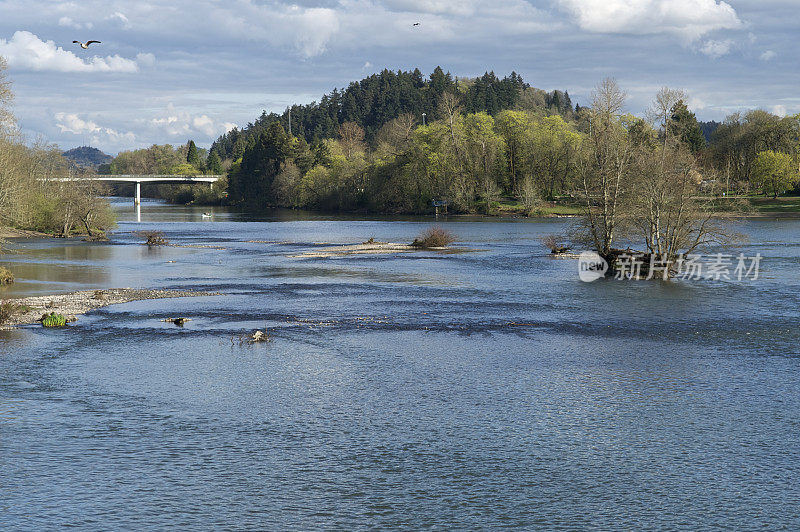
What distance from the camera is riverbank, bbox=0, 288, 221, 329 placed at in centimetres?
4006

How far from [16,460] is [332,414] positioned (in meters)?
9.16

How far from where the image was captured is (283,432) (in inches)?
919

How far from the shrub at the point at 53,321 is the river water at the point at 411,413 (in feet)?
4.41

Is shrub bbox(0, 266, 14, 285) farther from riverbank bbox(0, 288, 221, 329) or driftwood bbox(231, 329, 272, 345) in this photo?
driftwood bbox(231, 329, 272, 345)

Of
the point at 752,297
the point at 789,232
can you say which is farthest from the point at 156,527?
the point at 789,232

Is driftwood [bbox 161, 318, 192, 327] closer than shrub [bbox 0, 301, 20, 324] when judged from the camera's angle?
No

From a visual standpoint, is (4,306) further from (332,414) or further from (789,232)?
(789,232)

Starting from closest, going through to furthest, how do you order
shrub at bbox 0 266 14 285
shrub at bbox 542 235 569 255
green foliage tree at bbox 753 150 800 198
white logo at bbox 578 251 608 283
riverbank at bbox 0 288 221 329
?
riverbank at bbox 0 288 221 329, shrub at bbox 0 266 14 285, white logo at bbox 578 251 608 283, shrub at bbox 542 235 569 255, green foliage tree at bbox 753 150 800 198

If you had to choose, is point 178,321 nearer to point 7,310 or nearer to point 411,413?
point 7,310

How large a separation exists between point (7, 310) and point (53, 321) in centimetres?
266

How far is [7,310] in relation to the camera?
38.8 m

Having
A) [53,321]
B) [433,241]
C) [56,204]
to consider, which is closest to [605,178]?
[433,241]

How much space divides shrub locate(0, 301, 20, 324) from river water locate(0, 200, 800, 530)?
2.64m

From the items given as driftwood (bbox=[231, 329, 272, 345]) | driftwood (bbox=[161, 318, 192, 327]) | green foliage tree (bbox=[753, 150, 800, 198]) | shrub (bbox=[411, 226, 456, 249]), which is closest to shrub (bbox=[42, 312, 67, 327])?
driftwood (bbox=[161, 318, 192, 327])
